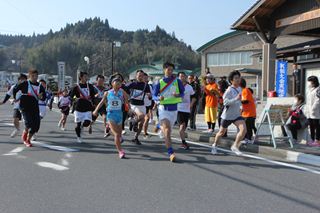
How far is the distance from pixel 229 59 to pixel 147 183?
145ft

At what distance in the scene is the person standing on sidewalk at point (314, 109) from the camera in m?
9.44

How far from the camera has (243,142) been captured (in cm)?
978

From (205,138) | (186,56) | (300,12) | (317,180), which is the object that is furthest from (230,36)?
(186,56)

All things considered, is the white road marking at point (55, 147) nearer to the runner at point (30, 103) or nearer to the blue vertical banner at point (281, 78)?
the runner at point (30, 103)

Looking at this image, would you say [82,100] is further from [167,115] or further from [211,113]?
[211,113]

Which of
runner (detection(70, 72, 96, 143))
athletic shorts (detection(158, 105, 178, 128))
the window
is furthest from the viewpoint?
the window

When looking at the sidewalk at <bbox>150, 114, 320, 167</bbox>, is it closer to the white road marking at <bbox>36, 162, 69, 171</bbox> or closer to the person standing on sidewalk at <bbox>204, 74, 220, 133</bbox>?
the person standing on sidewalk at <bbox>204, 74, 220, 133</bbox>

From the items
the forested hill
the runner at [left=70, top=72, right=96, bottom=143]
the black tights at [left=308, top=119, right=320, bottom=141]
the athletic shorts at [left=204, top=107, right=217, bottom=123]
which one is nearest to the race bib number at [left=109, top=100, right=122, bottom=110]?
the runner at [left=70, top=72, right=96, bottom=143]

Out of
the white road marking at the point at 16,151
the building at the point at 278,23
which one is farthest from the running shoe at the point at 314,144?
the white road marking at the point at 16,151

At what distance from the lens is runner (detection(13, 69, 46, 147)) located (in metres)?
10.0

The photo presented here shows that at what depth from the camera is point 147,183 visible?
6195mm

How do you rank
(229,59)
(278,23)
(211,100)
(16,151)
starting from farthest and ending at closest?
(229,59), (278,23), (211,100), (16,151)

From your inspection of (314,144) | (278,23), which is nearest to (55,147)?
(314,144)

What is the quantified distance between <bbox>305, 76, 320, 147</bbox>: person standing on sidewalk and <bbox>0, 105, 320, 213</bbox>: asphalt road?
7.56 feet
